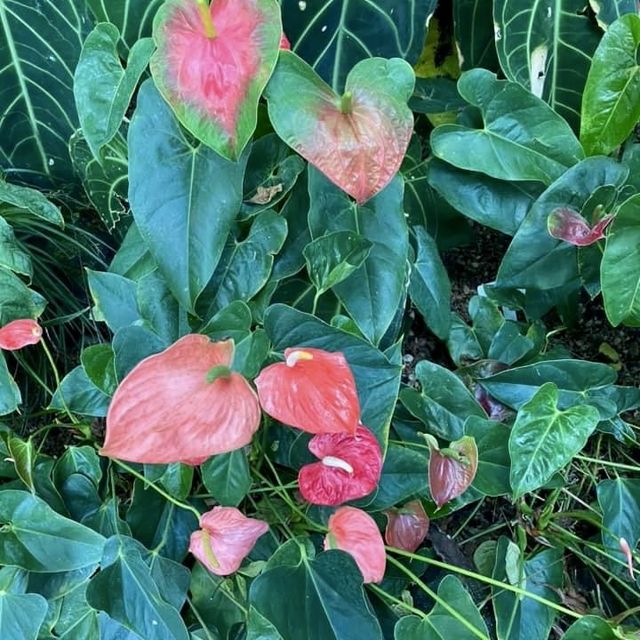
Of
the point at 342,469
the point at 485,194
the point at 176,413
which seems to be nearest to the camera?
the point at 176,413

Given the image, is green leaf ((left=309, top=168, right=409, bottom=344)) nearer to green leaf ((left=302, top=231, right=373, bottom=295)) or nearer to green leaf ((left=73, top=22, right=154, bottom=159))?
green leaf ((left=302, top=231, right=373, bottom=295))

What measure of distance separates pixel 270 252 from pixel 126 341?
178mm

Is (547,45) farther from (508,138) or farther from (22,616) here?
(22,616)

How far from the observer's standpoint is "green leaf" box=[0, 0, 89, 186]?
0.93m

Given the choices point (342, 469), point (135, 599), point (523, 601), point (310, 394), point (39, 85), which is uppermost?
point (39, 85)

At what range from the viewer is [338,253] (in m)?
0.76

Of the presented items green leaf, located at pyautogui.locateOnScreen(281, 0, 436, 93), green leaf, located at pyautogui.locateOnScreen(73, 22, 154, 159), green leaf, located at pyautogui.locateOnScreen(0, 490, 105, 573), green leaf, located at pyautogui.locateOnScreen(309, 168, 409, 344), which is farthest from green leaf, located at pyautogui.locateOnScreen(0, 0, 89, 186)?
green leaf, located at pyautogui.locateOnScreen(0, 490, 105, 573)

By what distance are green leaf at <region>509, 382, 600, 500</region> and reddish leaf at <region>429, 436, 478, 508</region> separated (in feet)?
0.15

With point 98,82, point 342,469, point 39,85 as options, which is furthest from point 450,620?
point 39,85

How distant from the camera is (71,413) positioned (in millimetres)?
858

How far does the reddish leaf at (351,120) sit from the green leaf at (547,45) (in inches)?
9.2

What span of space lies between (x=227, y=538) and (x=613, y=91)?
644 millimetres

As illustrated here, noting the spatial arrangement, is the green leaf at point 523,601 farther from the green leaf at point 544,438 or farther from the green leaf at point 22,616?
the green leaf at point 22,616

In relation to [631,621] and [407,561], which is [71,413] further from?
[631,621]
